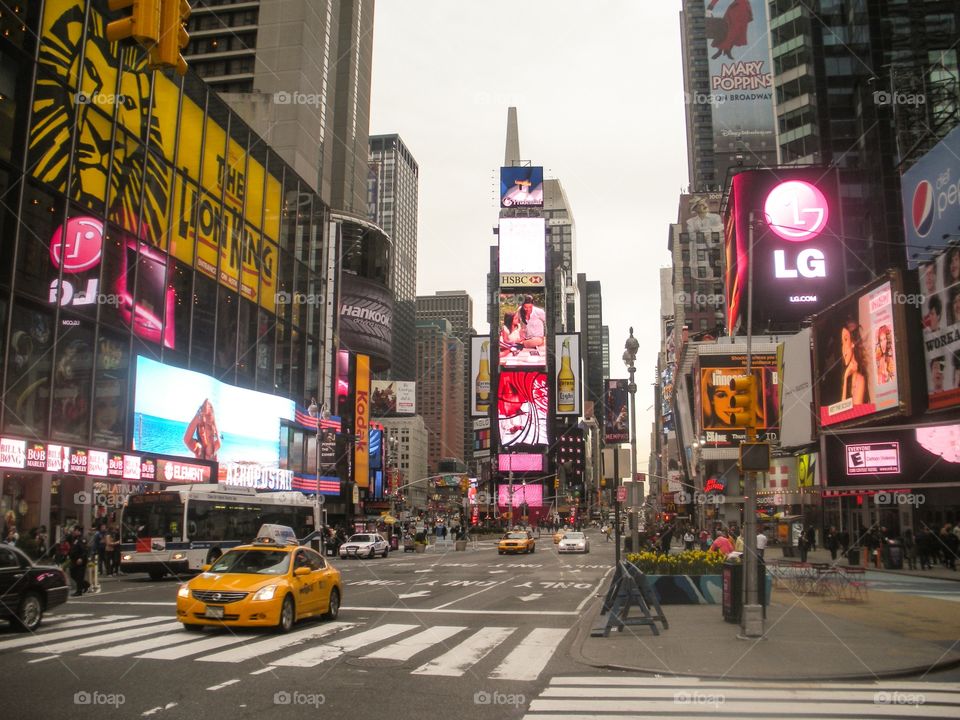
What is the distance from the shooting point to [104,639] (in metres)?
12.7

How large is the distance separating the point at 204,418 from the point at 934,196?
37.4m

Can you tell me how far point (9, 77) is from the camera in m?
31.0

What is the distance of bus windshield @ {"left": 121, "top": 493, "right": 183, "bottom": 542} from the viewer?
91.8 feet

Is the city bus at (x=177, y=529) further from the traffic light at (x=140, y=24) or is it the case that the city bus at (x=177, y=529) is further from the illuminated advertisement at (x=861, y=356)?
the illuminated advertisement at (x=861, y=356)

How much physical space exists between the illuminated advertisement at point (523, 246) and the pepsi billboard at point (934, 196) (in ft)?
315

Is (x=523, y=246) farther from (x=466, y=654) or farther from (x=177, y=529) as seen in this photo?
(x=466, y=654)

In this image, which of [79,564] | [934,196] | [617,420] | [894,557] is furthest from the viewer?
[934,196]

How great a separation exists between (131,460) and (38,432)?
19.9 feet

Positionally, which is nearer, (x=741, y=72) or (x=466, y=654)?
(x=466, y=654)

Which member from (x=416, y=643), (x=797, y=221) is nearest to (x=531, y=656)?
(x=416, y=643)

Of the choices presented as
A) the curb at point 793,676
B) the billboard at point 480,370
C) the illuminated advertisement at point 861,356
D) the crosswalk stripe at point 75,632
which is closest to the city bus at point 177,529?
the crosswalk stripe at point 75,632

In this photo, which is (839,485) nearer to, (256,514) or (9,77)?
(256,514)

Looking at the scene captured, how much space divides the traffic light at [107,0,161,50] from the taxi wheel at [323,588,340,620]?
11162 millimetres

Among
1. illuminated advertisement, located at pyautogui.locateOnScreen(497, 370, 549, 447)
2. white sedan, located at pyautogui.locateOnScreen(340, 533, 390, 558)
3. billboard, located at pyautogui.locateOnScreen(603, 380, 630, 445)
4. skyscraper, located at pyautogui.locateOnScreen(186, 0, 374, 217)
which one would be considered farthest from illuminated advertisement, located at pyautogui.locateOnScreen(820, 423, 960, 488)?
illuminated advertisement, located at pyautogui.locateOnScreen(497, 370, 549, 447)
